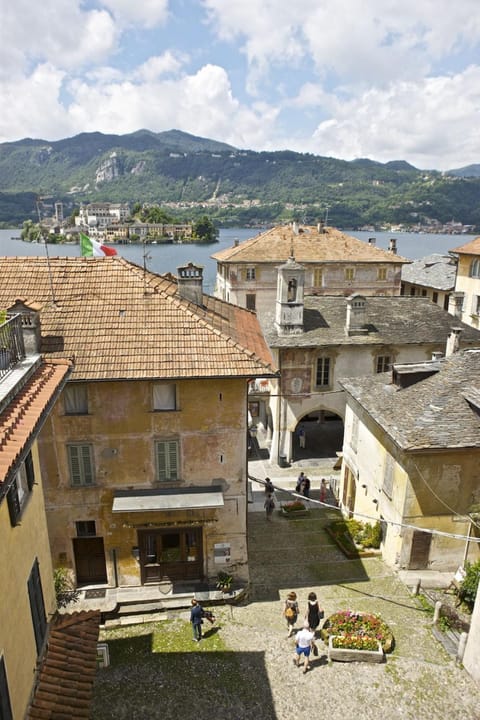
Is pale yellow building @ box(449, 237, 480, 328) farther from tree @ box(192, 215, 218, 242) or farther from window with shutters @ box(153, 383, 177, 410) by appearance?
tree @ box(192, 215, 218, 242)

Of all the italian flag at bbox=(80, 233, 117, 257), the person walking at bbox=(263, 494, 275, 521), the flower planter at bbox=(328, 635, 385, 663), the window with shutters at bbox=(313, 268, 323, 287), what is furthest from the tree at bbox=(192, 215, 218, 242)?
the flower planter at bbox=(328, 635, 385, 663)

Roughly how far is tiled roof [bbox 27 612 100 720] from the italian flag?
1593 centimetres

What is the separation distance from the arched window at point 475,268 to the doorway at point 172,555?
38822mm

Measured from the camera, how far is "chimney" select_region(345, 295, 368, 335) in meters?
30.7

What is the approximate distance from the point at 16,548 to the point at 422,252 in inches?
6712

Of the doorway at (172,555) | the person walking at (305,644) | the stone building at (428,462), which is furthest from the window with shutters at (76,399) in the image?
the stone building at (428,462)

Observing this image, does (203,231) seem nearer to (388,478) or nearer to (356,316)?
(356,316)

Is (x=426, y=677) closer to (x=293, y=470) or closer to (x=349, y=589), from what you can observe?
(x=349, y=589)

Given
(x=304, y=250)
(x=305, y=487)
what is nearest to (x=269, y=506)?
(x=305, y=487)

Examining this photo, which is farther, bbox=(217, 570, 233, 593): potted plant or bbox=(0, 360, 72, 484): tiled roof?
bbox=(217, 570, 233, 593): potted plant

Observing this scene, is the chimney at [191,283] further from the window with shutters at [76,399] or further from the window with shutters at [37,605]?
the window with shutters at [37,605]

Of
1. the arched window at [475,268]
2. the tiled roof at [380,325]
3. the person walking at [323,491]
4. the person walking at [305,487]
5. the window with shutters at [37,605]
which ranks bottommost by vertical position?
the person walking at [323,491]

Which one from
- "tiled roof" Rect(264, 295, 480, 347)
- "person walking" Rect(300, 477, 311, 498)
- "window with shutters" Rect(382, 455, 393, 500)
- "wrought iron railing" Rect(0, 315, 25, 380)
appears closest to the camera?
"wrought iron railing" Rect(0, 315, 25, 380)

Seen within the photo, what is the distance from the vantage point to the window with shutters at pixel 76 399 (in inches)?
661
